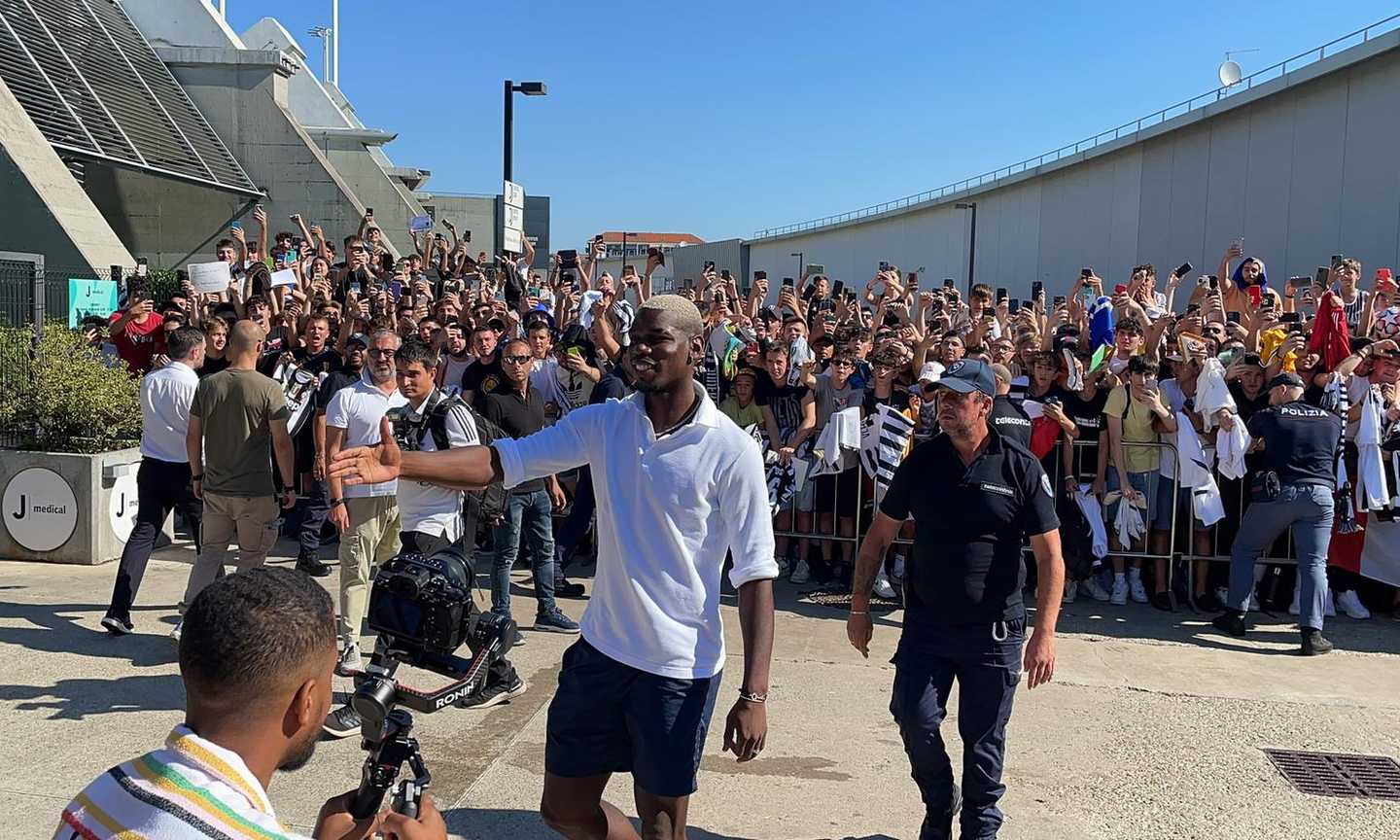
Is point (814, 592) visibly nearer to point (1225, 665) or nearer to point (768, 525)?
point (1225, 665)

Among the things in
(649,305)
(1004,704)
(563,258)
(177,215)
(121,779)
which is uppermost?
(177,215)

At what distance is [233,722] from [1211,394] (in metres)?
7.79

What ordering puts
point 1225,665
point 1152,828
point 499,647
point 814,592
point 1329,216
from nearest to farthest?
point 499,647, point 1152,828, point 1225,665, point 814,592, point 1329,216

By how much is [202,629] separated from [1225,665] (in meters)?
6.84

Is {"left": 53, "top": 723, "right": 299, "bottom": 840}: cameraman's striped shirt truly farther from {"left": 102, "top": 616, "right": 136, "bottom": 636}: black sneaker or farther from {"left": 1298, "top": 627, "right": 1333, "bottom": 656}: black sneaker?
{"left": 1298, "top": 627, "right": 1333, "bottom": 656}: black sneaker

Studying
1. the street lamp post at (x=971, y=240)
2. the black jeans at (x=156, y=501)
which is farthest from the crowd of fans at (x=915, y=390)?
the street lamp post at (x=971, y=240)

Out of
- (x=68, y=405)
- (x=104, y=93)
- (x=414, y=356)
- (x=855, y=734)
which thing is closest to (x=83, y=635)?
(x=68, y=405)

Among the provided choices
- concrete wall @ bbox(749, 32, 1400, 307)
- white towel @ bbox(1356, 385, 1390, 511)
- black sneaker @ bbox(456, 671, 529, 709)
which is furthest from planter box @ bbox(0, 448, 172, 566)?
concrete wall @ bbox(749, 32, 1400, 307)

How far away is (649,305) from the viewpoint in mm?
3379

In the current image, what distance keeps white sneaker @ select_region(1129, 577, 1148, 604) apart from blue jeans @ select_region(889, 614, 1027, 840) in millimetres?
4981

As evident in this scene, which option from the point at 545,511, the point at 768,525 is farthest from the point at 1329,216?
the point at 768,525

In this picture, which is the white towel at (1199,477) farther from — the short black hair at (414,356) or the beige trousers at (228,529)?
the beige trousers at (228,529)

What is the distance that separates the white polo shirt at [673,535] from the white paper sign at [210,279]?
10456mm

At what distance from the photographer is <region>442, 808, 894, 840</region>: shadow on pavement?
4.43m
